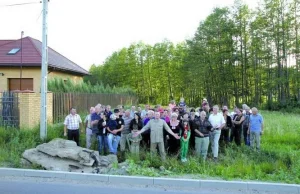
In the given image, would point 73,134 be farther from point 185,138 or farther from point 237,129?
point 237,129

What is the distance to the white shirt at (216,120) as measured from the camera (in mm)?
10164

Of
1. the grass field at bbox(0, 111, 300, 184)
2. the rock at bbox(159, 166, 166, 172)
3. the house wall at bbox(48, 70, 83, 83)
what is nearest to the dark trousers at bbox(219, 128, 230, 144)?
the grass field at bbox(0, 111, 300, 184)

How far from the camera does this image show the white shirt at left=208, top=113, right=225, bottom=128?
400 inches

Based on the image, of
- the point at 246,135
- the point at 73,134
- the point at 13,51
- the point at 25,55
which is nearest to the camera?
the point at 73,134

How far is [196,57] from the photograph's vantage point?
42.4 metres

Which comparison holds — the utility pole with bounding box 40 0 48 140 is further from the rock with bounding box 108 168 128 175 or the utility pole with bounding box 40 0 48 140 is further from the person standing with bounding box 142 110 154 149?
the rock with bounding box 108 168 128 175

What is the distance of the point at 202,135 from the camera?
31.5 feet

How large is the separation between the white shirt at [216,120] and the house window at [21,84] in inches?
652

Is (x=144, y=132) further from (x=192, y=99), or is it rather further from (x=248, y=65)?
(x=192, y=99)

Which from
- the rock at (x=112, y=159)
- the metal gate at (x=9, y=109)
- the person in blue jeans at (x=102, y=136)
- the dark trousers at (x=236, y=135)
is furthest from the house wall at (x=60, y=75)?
the dark trousers at (x=236, y=135)

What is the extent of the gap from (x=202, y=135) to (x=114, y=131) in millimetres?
2895

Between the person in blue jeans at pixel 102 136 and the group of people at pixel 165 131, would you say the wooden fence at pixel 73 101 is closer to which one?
the group of people at pixel 165 131

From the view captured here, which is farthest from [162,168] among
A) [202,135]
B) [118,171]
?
[202,135]

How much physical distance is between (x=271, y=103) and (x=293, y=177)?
31878mm
